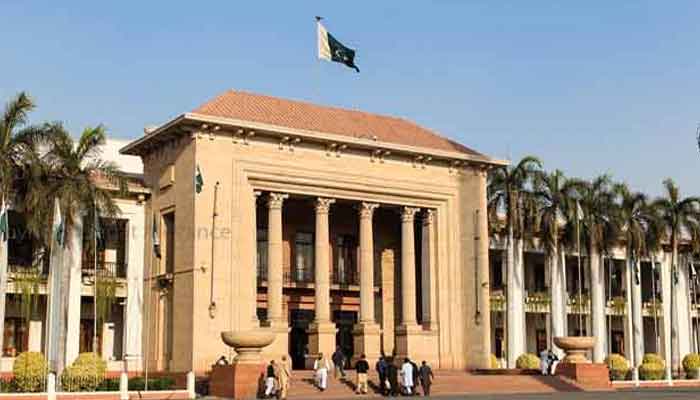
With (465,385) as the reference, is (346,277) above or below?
above

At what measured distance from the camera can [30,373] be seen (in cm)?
3316

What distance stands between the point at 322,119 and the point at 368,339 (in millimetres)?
10446

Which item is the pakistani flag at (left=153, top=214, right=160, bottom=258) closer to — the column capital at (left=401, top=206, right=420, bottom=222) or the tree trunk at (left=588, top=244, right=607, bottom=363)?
the column capital at (left=401, top=206, right=420, bottom=222)

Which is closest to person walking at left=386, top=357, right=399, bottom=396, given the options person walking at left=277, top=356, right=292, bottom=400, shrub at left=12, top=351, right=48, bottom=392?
person walking at left=277, top=356, right=292, bottom=400

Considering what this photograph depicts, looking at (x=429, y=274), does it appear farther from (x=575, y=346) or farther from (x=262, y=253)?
(x=575, y=346)

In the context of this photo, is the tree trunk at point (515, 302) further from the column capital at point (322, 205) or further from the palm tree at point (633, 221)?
the column capital at point (322, 205)

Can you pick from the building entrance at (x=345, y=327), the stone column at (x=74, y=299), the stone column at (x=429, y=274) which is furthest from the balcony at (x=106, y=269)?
the stone column at (x=429, y=274)

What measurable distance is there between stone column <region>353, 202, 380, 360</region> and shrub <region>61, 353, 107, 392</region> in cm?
1260

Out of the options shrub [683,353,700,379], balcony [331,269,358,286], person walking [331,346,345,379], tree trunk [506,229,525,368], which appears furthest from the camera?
shrub [683,353,700,379]

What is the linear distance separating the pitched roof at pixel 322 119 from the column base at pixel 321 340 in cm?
860

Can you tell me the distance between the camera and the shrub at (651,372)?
167 feet

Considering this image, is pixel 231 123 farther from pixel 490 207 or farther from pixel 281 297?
pixel 490 207

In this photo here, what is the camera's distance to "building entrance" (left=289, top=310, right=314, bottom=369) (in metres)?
44.8

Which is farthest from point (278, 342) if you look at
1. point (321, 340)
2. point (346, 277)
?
point (346, 277)
